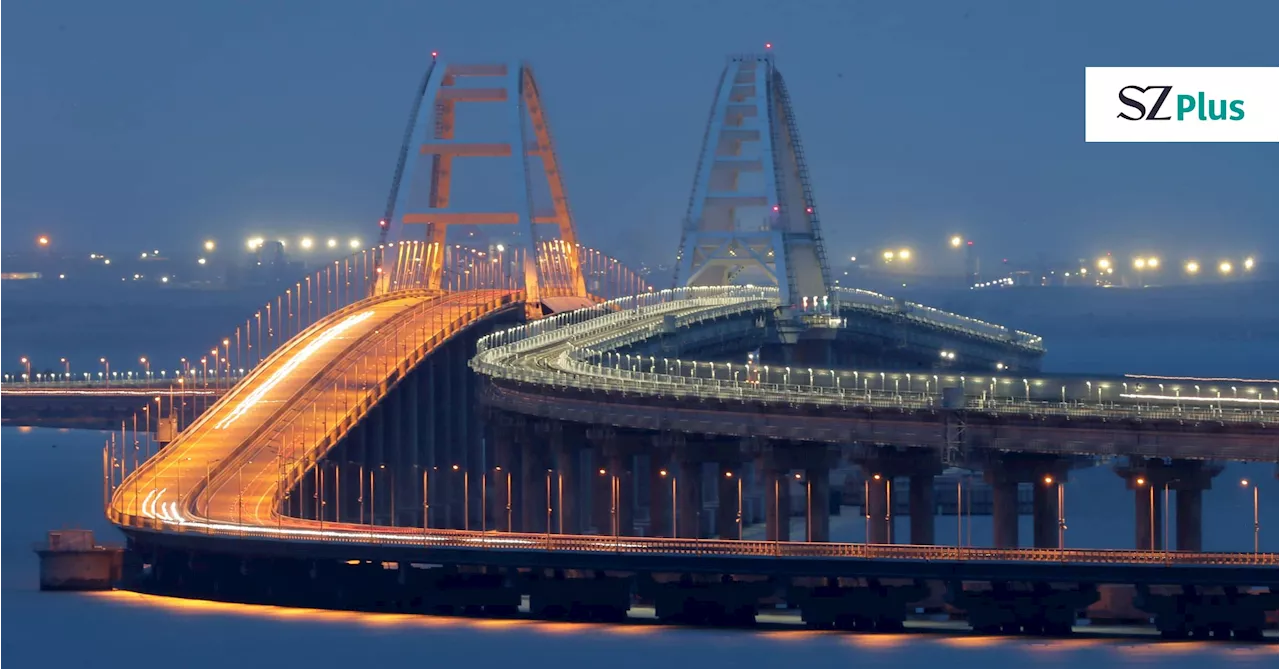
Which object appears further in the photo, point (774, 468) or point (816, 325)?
point (816, 325)

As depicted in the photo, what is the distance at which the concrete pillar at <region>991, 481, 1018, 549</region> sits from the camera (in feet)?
326

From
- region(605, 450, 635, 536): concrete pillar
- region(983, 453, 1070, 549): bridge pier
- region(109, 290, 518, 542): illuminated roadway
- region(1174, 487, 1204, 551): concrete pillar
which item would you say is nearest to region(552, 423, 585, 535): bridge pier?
region(605, 450, 635, 536): concrete pillar

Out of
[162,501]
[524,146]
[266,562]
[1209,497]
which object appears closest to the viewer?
[266,562]

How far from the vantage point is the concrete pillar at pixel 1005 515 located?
9931cm

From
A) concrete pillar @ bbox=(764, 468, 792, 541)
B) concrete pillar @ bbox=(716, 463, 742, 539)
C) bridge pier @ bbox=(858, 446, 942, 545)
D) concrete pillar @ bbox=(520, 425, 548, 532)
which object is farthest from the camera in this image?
concrete pillar @ bbox=(520, 425, 548, 532)

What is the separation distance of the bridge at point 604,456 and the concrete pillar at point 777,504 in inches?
5.2

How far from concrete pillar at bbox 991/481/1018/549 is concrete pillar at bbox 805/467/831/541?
7.42 m

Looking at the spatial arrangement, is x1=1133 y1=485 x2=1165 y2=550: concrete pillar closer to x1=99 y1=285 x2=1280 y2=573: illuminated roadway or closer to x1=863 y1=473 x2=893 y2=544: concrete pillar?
x1=863 y1=473 x2=893 y2=544: concrete pillar

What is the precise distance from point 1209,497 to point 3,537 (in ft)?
203

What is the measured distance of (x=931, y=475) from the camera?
343ft

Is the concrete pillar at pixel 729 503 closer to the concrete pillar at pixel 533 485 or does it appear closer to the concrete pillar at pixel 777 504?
the concrete pillar at pixel 777 504

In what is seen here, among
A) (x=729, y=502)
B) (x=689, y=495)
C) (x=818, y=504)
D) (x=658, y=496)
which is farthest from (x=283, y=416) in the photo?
(x=818, y=504)

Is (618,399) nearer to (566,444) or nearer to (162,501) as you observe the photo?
(566,444)

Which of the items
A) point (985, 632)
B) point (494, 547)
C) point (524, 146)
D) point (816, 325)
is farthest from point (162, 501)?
point (816, 325)
